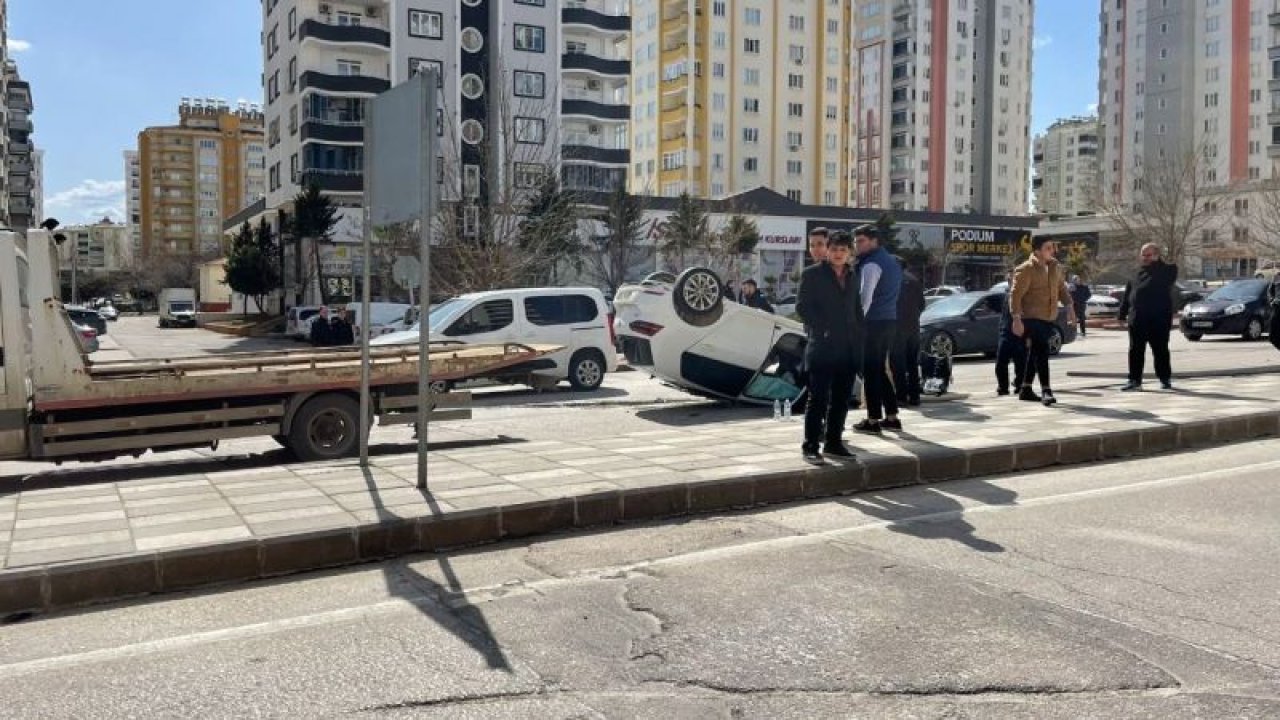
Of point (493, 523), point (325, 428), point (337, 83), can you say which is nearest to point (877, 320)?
point (493, 523)

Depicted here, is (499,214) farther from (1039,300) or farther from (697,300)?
(1039,300)

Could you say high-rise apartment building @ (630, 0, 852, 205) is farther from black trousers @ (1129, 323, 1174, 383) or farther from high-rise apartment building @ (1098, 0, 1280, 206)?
black trousers @ (1129, 323, 1174, 383)

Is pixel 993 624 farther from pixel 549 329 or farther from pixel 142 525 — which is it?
pixel 549 329

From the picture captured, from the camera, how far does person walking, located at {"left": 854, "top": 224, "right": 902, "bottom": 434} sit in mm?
9289

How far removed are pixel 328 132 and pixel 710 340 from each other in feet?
167

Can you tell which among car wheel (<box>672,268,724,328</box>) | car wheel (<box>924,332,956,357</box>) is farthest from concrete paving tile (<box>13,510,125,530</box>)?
car wheel (<box>924,332,956,357</box>)

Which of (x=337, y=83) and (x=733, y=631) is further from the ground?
(x=337, y=83)

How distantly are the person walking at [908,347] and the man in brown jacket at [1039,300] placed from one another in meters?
1.09

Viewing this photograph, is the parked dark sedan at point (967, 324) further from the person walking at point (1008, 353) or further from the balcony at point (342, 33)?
the balcony at point (342, 33)

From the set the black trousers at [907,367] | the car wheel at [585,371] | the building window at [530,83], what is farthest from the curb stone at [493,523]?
the building window at [530,83]

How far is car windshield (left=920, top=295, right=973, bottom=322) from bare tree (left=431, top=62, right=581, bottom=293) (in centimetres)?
1431

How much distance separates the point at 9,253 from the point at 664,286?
6.88m

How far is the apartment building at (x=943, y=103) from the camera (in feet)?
366

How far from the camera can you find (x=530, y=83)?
6444 cm
